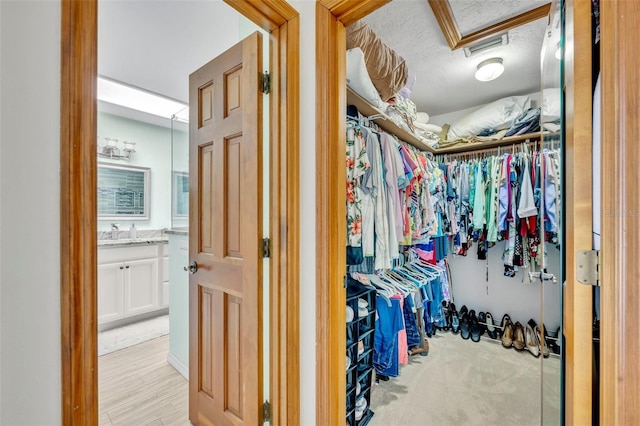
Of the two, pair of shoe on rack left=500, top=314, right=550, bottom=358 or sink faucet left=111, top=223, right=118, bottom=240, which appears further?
sink faucet left=111, top=223, right=118, bottom=240

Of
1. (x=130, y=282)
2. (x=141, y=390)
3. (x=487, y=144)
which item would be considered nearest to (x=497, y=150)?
(x=487, y=144)

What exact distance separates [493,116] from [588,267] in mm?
2674

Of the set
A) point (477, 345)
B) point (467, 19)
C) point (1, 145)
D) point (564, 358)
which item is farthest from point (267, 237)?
point (477, 345)

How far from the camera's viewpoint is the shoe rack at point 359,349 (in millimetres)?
1564

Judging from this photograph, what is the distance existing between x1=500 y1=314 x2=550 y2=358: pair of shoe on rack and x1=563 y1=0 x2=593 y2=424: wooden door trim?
2.29 m

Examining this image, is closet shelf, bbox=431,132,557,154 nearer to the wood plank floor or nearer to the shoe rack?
the shoe rack

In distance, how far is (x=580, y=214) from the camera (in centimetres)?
67

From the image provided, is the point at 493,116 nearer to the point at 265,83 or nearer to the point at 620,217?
the point at 265,83

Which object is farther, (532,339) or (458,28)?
(532,339)

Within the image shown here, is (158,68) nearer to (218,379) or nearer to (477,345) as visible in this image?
(218,379)

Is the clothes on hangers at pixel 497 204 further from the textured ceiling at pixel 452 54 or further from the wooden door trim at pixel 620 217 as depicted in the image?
the wooden door trim at pixel 620 217

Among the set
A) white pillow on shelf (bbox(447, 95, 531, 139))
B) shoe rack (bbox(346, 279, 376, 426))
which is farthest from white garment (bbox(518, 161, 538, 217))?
shoe rack (bbox(346, 279, 376, 426))

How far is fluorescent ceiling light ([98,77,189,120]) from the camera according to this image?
2.68 meters

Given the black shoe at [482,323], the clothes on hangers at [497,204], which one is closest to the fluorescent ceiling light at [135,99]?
the clothes on hangers at [497,204]
